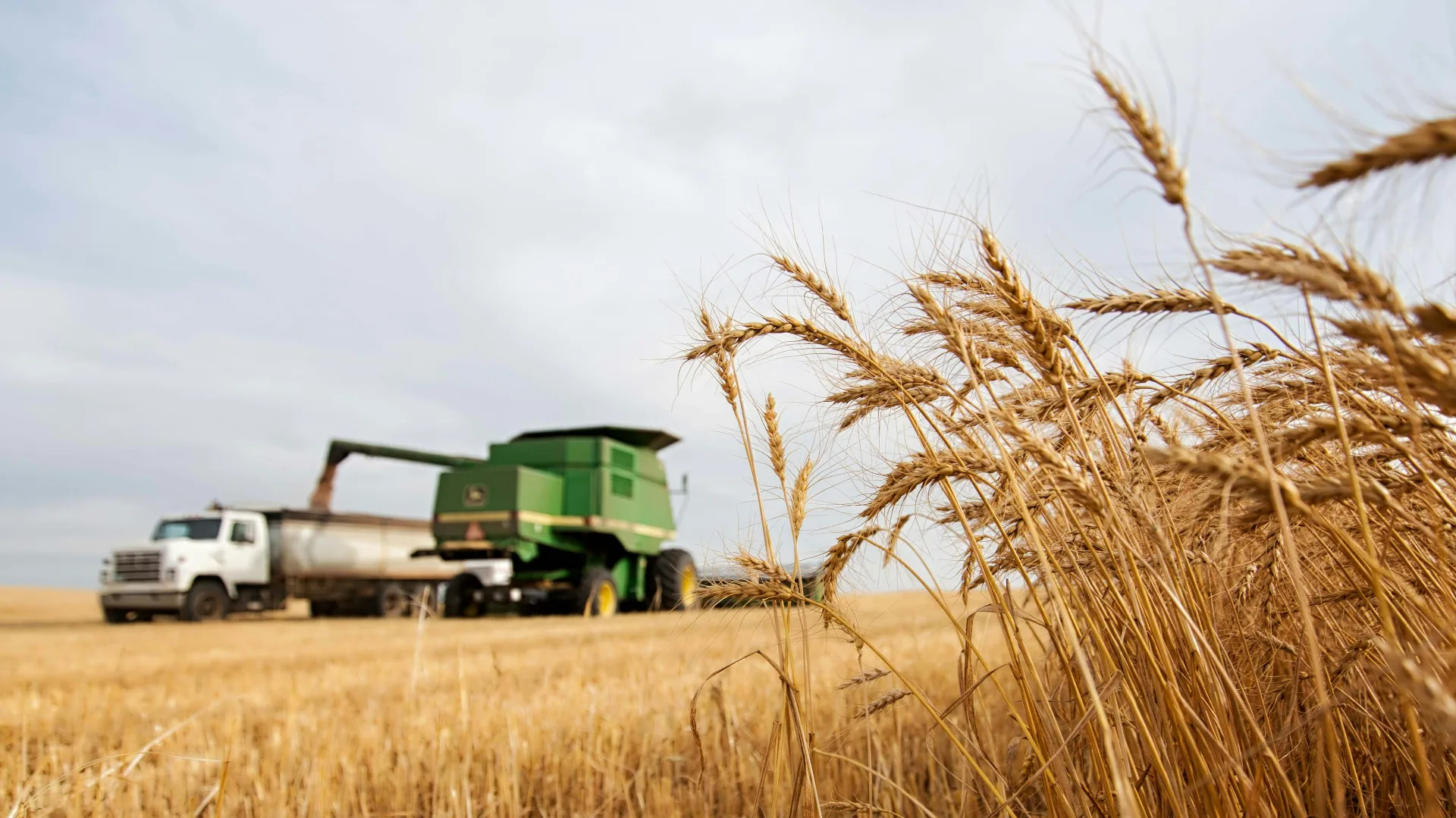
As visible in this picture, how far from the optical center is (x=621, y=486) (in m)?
17.7

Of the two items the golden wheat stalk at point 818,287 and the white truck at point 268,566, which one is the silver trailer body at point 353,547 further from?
the golden wheat stalk at point 818,287

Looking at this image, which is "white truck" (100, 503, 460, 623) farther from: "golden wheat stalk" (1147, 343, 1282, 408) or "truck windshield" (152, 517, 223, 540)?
"golden wheat stalk" (1147, 343, 1282, 408)

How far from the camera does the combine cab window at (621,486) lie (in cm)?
1745

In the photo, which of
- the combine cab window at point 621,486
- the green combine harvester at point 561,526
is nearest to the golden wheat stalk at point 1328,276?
the green combine harvester at point 561,526

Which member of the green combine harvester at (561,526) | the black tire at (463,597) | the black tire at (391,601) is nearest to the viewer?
the green combine harvester at (561,526)

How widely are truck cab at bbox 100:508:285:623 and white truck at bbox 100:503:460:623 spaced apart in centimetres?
2

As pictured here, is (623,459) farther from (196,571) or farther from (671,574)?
(196,571)

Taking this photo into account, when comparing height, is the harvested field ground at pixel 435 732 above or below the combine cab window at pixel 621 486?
below

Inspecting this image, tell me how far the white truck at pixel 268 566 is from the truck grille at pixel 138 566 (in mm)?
15

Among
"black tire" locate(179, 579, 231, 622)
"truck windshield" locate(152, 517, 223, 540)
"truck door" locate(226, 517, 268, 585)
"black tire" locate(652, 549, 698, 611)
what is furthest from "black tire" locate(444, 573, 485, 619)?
"truck windshield" locate(152, 517, 223, 540)

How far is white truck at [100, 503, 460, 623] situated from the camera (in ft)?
60.9

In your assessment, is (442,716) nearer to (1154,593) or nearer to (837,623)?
(837,623)

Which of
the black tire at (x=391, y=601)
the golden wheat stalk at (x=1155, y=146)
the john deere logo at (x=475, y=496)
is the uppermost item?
the john deere logo at (x=475, y=496)

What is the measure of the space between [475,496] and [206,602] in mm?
7495
